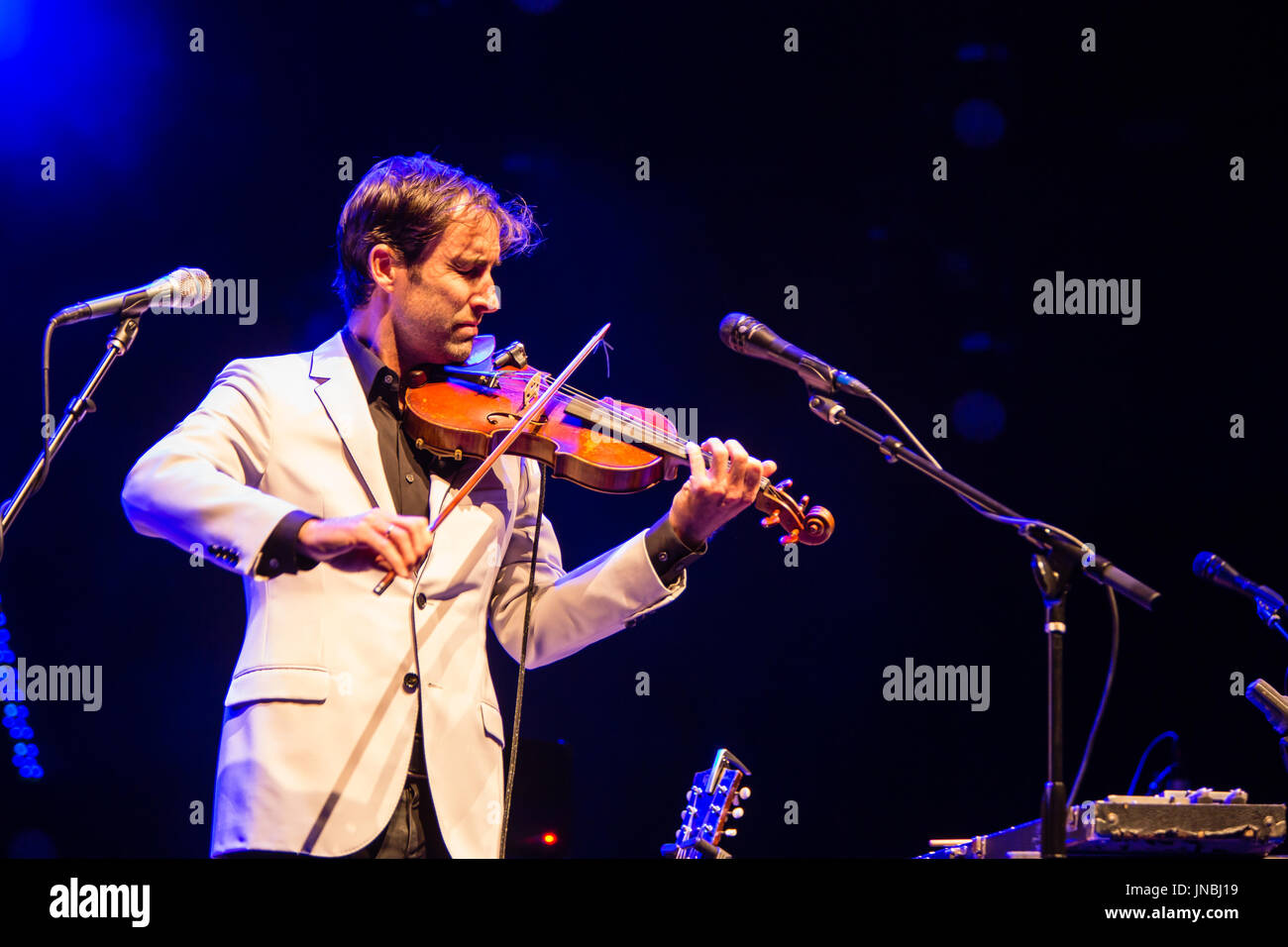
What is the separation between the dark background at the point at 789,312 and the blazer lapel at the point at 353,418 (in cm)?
167

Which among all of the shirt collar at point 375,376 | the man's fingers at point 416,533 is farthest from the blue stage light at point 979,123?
the man's fingers at point 416,533

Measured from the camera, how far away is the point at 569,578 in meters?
2.61

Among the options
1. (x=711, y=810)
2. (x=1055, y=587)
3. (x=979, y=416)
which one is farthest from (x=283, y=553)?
(x=979, y=416)

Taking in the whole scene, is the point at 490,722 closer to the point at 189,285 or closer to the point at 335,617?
the point at 335,617

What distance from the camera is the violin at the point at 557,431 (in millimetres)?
2445

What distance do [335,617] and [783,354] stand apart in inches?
43.8

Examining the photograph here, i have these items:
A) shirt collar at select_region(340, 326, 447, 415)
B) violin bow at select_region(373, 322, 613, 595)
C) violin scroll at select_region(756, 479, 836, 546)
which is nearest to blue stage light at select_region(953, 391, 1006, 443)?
violin scroll at select_region(756, 479, 836, 546)

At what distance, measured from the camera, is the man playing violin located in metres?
2.09

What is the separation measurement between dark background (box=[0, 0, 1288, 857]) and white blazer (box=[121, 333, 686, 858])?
1727 millimetres

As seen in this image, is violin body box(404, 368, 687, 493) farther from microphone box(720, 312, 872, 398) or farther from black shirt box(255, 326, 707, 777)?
microphone box(720, 312, 872, 398)

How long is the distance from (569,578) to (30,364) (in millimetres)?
2505

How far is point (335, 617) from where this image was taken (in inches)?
88.2
